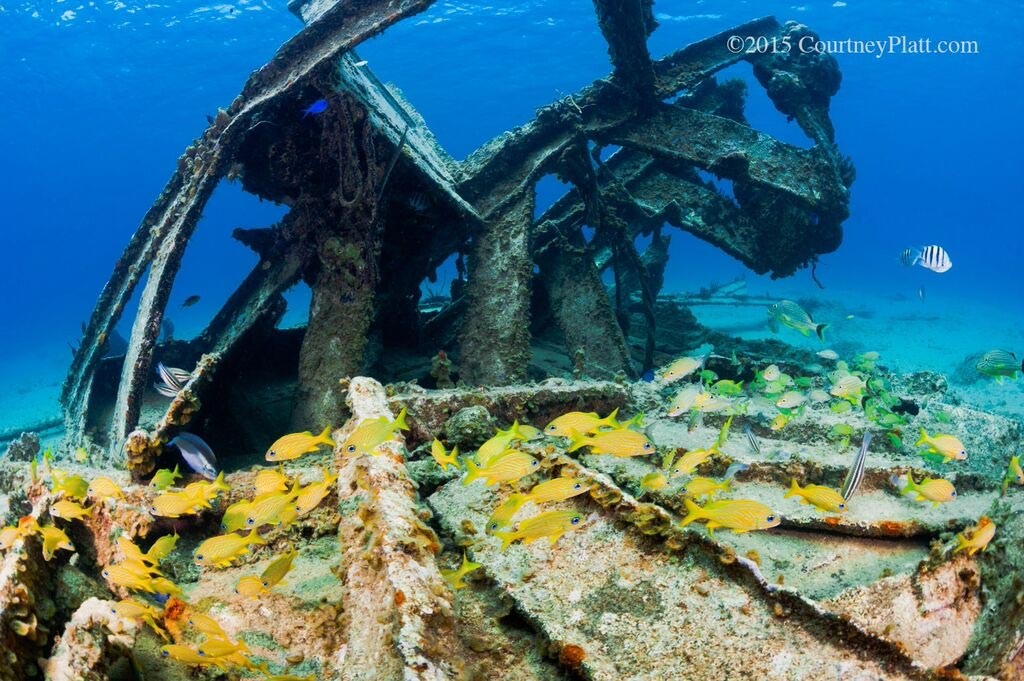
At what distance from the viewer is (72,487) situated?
156 inches

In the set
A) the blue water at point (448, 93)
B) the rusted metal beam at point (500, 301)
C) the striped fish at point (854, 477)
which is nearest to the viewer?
the striped fish at point (854, 477)

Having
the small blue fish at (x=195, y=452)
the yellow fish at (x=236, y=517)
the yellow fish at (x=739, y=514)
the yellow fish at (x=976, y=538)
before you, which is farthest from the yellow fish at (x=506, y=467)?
the small blue fish at (x=195, y=452)

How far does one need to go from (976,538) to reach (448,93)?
250 feet

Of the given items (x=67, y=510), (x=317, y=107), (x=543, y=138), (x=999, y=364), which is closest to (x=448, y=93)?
(x=543, y=138)

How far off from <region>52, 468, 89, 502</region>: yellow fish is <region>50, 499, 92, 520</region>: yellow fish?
163 millimetres

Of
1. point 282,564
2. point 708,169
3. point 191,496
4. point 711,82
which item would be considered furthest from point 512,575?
point 711,82

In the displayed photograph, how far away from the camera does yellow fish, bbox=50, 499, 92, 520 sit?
3.69 meters

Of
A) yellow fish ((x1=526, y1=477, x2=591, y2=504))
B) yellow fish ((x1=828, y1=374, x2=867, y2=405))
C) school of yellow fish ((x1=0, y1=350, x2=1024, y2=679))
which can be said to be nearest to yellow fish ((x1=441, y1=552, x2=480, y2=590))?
school of yellow fish ((x1=0, y1=350, x2=1024, y2=679))

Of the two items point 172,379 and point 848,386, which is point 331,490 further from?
point 848,386

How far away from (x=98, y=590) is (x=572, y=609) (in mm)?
3086

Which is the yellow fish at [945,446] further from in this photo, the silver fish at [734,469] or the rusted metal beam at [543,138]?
the rusted metal beam at [543,138]

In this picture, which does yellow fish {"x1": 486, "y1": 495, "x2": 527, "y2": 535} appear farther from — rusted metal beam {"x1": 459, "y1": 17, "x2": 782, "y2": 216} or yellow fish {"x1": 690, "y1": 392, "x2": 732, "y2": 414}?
rusted metal beam {"x1": 459, "y1": 17, "x2": 782, "y2": 216}

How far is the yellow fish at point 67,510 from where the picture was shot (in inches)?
145

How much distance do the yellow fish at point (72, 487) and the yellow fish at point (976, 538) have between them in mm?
5616
